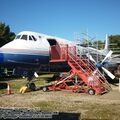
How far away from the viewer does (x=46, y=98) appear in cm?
1948

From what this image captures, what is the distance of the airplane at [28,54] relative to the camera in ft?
71.7

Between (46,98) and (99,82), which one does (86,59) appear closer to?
(99,82)

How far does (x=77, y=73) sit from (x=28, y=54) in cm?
429

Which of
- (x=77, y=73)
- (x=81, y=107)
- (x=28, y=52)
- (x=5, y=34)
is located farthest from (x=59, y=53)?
(x=5, y=34)

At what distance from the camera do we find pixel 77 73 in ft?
76.5

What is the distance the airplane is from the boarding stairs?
516 mm

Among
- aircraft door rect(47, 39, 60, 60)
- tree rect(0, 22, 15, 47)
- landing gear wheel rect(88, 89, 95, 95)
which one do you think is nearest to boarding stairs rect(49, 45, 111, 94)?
aircraft door rect(47, 39, 60, 60)

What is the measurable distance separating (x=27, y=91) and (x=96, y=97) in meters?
6.35

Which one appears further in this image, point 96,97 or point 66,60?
point 66,60

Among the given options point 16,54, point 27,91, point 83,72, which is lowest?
point 27,91

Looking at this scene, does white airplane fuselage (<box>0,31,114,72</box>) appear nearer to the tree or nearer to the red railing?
the red railing

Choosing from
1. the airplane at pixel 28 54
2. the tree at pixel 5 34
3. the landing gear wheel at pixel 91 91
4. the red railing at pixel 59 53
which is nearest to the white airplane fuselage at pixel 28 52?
the airplane at pixel 28 54

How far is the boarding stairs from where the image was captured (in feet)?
73.3

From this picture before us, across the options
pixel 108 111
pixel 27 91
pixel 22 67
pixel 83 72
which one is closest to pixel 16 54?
pixel 22 67
